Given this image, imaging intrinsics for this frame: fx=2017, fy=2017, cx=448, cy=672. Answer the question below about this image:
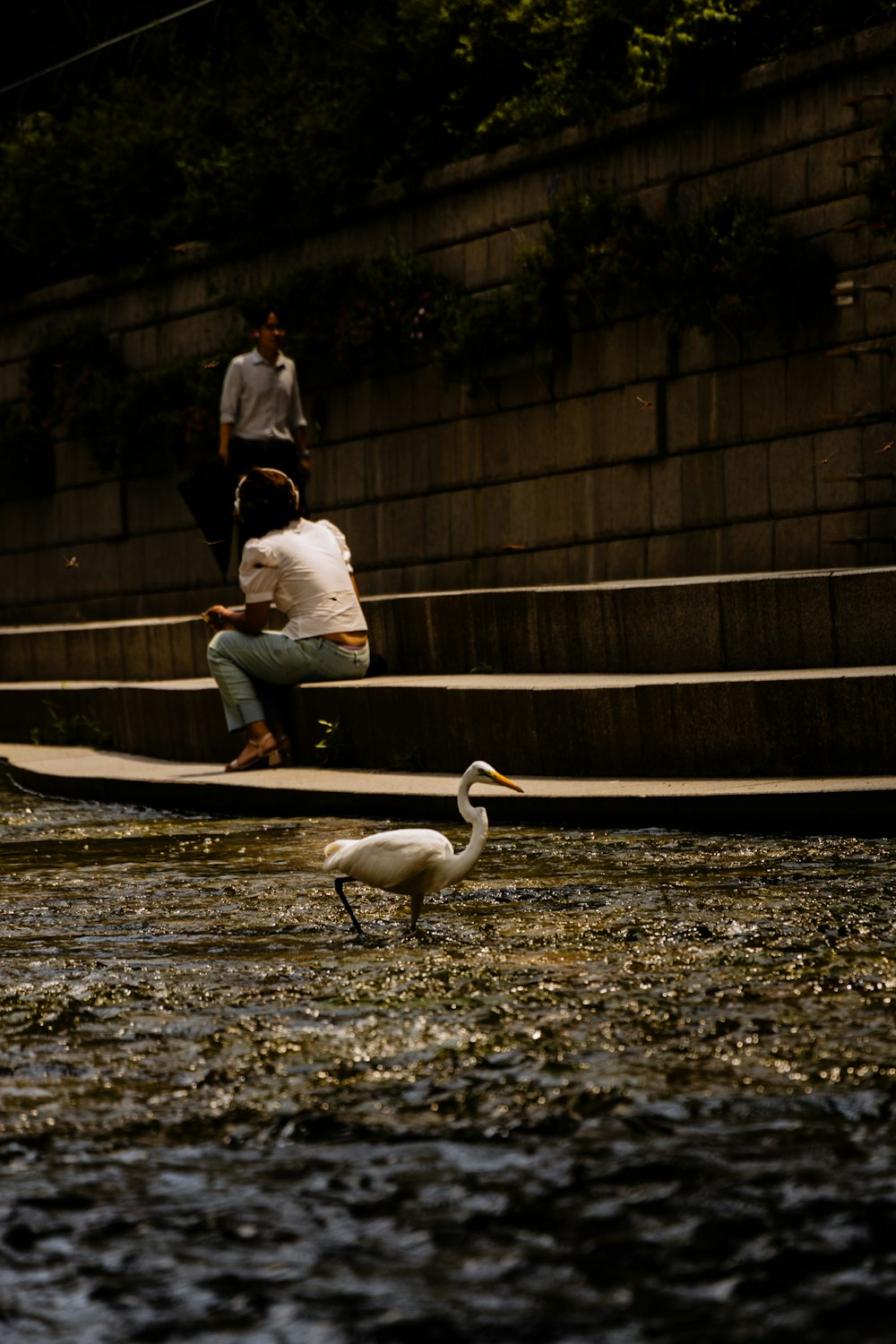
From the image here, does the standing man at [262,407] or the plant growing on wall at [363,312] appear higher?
the plant growing on wall at [363,312]

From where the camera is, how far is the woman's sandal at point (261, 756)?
1016 cm

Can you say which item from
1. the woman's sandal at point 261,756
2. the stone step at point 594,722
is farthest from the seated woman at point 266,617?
the stone step at point 594,722

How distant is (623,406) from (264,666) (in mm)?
3690

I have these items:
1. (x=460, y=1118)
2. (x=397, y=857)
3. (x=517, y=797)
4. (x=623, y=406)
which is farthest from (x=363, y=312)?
(x=460, y=1118)

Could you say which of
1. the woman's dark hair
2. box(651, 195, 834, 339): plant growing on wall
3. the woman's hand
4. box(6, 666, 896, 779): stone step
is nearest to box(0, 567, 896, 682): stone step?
box(6, 666, 896, 779): stone step

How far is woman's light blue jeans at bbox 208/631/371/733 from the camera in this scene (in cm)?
1025

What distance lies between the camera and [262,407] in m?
13.5

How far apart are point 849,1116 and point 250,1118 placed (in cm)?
103

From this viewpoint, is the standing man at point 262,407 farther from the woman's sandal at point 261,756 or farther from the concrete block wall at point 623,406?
the woman's sandal at point 261,756

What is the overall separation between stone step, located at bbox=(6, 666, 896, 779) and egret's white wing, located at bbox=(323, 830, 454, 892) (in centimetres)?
283

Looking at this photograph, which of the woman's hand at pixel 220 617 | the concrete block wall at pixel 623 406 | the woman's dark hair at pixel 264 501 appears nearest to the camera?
the woman's hand at pixel 220 617

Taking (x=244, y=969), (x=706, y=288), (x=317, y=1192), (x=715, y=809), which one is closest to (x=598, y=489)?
(x=706, y=288)

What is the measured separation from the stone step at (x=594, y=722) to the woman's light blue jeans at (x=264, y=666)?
12 cm

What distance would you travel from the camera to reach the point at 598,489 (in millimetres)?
13062
